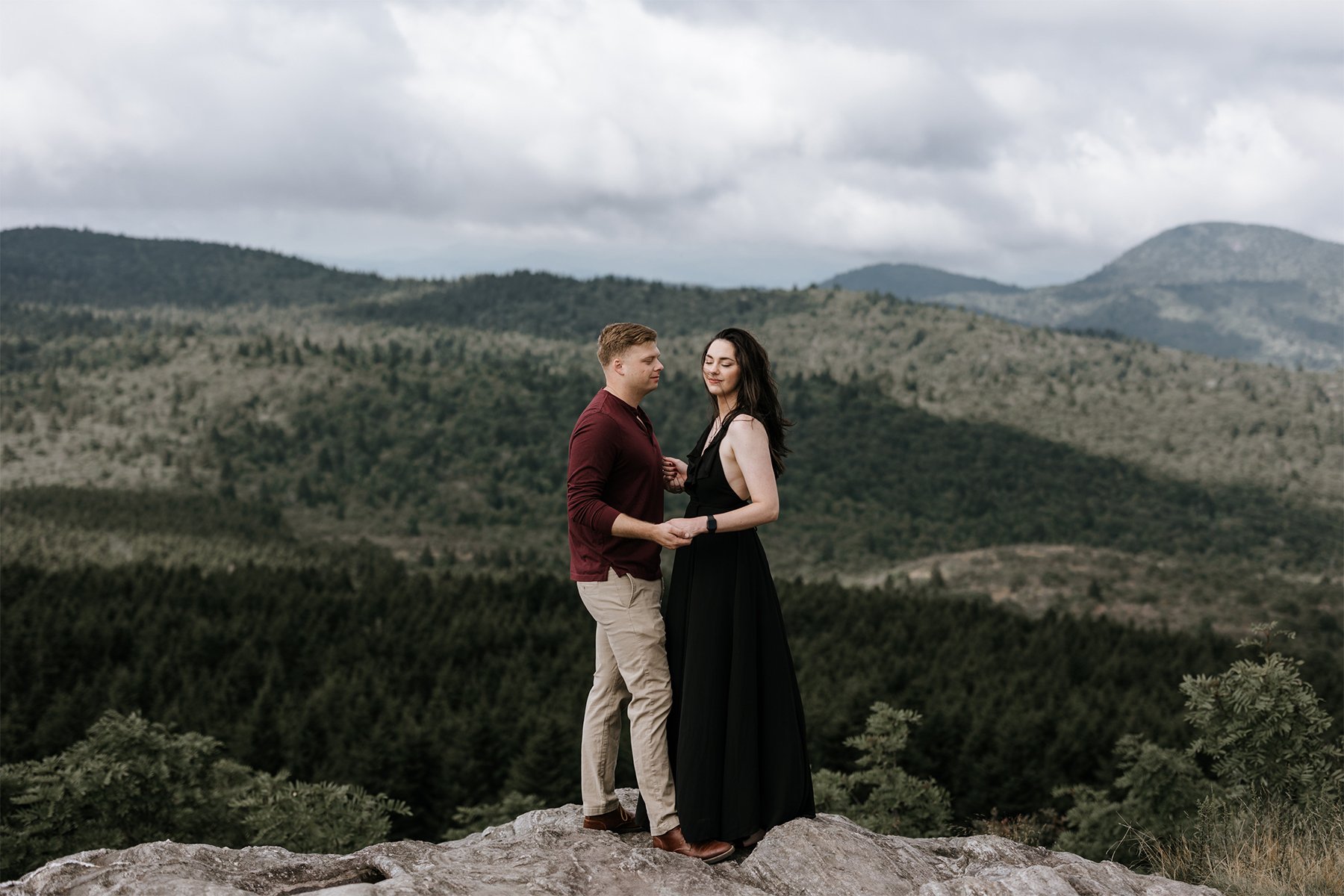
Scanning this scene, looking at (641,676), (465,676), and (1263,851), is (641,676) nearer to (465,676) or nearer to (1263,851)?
(1263,851)

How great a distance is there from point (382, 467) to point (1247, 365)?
110437 millimetres

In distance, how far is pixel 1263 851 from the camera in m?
7.60

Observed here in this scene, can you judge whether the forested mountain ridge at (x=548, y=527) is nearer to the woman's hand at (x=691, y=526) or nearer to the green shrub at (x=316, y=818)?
the green shrub at (x=316, y=818)

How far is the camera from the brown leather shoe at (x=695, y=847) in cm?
646

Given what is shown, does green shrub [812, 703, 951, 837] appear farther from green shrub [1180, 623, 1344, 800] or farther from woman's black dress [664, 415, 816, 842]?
woman's black dress [664, 415, 816, 842]

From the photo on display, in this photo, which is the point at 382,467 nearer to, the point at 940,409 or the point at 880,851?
the point at 940,409

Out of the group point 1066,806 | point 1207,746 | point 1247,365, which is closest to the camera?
point 1207,746

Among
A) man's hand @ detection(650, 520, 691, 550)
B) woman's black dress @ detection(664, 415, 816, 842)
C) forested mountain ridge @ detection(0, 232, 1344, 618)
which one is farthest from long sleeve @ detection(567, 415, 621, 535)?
forested mountain ridge @ detection(0, 232, 1344, 618)

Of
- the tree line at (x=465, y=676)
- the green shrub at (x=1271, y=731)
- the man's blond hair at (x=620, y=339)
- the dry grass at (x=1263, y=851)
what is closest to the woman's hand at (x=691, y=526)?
the man's blond hair at (x=620, y=339)

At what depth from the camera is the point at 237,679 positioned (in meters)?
36.8

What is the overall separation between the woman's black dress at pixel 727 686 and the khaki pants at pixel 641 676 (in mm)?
123

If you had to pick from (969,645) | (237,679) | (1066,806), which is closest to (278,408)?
(237,679)

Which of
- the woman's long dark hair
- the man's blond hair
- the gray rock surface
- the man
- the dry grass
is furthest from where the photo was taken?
the dry grass

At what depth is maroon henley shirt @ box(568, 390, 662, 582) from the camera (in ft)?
20.8
